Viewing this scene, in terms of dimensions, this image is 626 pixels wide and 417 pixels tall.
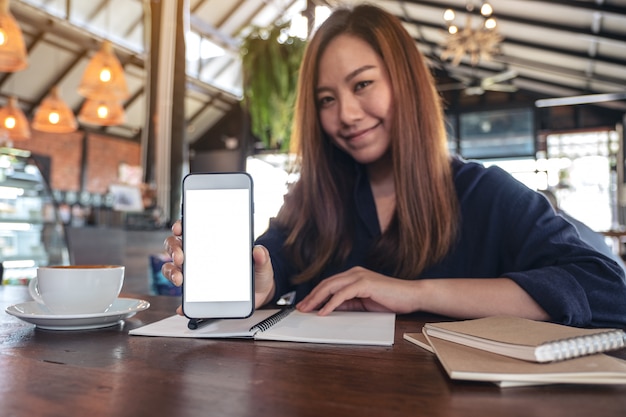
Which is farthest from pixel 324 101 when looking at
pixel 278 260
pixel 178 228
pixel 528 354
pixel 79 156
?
pixel 79 156

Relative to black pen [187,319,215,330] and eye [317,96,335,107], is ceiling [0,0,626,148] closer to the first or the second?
eye [317,96,335,107]

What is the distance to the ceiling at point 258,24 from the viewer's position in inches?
231

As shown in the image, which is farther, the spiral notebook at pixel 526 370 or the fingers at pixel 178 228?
the fingers at pixel 178 228

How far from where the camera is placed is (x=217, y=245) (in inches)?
26.9

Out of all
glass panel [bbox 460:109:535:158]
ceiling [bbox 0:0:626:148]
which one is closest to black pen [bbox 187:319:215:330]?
ceiling [bbox 0:0:626:148]

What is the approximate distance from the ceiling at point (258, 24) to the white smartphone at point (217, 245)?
4481 millimetres

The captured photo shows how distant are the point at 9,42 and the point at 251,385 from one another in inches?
130

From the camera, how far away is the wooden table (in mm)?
370

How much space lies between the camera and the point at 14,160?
2.08 m

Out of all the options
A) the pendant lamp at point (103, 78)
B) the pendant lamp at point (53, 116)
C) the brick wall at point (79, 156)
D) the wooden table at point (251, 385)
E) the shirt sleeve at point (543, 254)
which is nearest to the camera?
the wooden table at point (251, 385)

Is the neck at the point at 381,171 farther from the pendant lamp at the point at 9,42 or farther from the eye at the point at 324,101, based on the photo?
the pendant lamp at the point at 9,42

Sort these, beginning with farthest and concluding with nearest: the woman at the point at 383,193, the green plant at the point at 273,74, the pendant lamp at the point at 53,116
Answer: the pendant lamp at the point at 53,116, the green plant at the point at 273,74, the woman at the point at 383,193

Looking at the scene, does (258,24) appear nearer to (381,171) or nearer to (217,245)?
(381,171)

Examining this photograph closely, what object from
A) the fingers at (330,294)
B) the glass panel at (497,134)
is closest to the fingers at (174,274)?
the fingers at (330,294)
